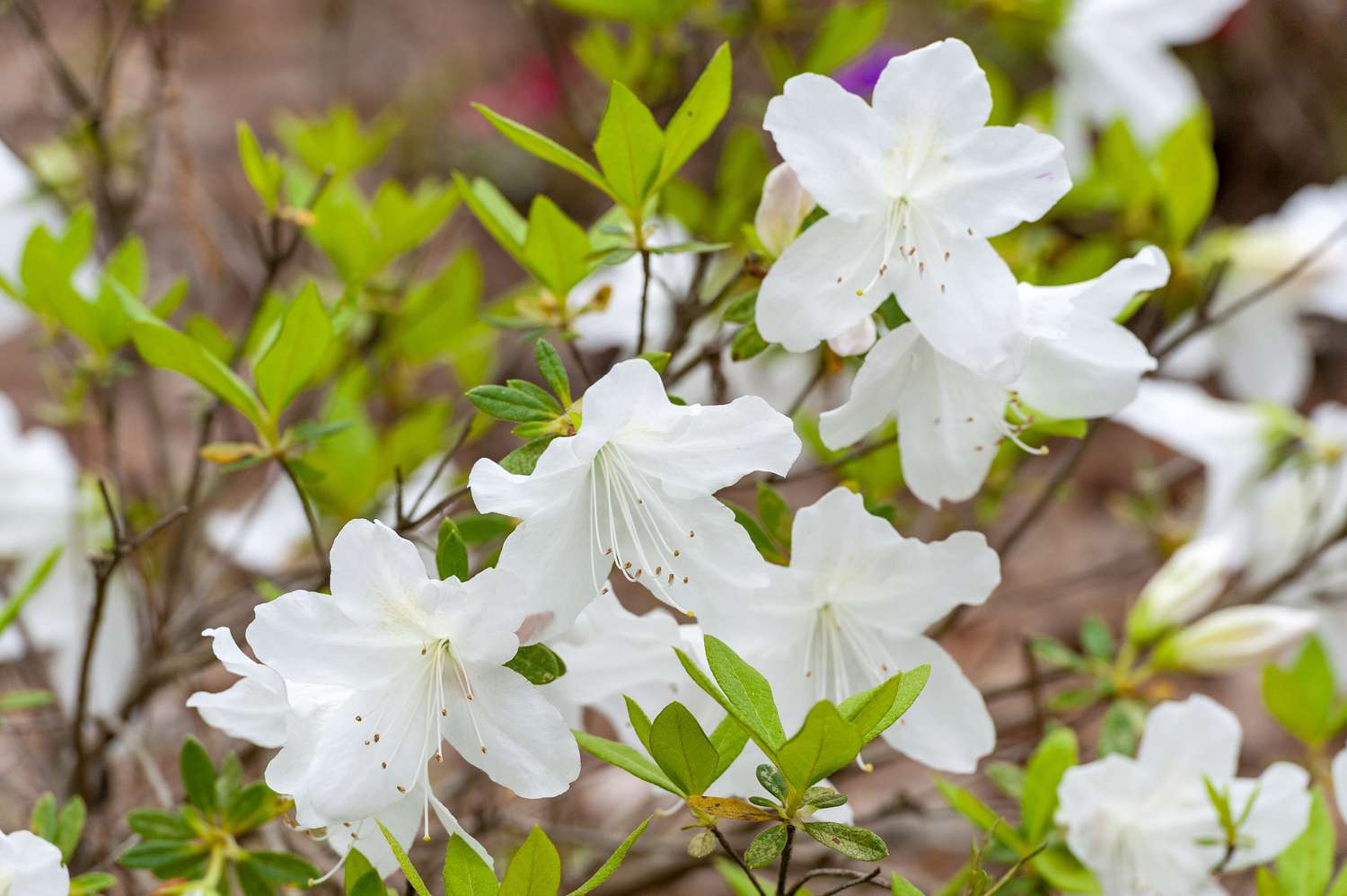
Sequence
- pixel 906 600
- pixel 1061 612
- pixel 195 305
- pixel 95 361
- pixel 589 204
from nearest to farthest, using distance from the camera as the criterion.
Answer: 1. pixel 906 600
2. pixel 95 361
3. pixel 195 305
4. pixel 1061 612
5. pixel 589 204

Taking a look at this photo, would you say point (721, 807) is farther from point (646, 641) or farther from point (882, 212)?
point (882, 212)

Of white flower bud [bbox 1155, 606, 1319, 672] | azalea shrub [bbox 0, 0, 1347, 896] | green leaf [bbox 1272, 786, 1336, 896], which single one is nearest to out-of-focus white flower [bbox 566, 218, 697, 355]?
azalea shrub [bbox 0, 0, 1347, 896]

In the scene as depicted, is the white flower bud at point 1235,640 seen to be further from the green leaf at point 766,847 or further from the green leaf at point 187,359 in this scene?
the green leaf at point 187,359

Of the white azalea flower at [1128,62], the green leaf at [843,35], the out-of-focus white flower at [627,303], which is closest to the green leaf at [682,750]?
the out-of-focus white flower at [627,303]

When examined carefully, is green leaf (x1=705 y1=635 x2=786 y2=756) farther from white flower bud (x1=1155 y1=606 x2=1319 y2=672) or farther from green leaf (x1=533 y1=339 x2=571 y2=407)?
white flower bud (x1=1155 y1=606 x2=1319 y2=672)

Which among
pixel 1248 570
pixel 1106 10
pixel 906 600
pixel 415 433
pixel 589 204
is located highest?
pixel 1106 10

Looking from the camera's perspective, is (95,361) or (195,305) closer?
(95,361)

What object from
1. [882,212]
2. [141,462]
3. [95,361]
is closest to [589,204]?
[141,462]
